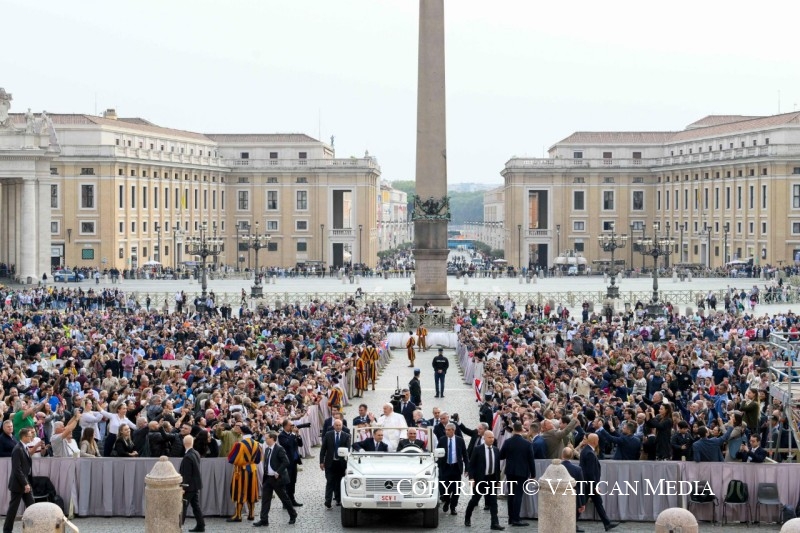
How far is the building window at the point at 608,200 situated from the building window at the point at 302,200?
74.1 feet

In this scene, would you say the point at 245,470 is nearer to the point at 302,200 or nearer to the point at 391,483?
the point at 391,483

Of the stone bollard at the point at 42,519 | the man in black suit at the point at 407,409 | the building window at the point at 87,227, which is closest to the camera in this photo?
the stone bollard at the point at 42,519

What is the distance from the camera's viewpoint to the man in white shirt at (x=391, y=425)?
15.8 meters

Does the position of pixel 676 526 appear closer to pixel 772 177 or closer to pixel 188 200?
pixel 772 177

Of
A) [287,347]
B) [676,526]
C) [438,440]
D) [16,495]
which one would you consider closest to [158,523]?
[16,495]

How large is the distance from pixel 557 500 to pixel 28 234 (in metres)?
55.7

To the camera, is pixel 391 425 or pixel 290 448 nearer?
pixel 290 448

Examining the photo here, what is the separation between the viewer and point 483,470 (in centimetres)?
1520

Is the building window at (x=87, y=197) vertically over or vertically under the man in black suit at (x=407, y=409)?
over

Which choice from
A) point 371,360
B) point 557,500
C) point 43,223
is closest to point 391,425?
point 557,500

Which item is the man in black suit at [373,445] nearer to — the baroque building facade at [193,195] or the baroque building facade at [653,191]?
the baroque building facade at [193,195]

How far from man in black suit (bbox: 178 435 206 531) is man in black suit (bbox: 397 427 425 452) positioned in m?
2.49

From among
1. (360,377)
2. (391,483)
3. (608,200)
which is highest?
(608,200)

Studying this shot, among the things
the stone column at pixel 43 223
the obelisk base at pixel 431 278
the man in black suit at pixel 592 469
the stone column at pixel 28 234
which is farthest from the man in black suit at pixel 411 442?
the stone column at pixel 43 223
